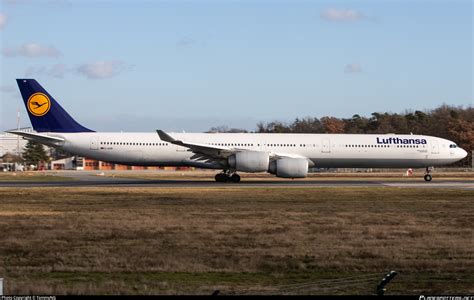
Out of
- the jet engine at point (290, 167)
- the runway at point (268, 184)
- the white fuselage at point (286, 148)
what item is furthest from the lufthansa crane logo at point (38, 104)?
the jet engine at point (290, 167)

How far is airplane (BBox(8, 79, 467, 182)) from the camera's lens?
136ft

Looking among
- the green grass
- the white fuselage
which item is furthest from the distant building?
the green grass

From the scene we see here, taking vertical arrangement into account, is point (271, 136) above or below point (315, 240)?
above

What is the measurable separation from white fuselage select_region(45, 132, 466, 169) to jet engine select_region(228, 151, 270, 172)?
218 centimetres

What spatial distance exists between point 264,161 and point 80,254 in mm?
27097

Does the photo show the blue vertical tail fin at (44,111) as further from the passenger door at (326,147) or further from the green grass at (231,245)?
the green grass at (231,245)

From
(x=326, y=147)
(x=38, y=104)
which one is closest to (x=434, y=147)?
(x=326, y=147)

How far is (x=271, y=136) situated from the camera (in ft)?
146

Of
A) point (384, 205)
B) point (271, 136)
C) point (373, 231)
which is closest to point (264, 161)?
point (271, 136)

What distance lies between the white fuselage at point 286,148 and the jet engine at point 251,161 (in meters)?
2.18

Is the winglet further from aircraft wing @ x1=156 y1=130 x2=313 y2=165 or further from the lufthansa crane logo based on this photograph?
the lufthansa crane logo

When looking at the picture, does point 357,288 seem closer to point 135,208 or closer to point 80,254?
point 80,254

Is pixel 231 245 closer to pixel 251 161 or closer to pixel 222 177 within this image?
pixel 251 161

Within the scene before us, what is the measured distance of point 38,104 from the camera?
43312mm
